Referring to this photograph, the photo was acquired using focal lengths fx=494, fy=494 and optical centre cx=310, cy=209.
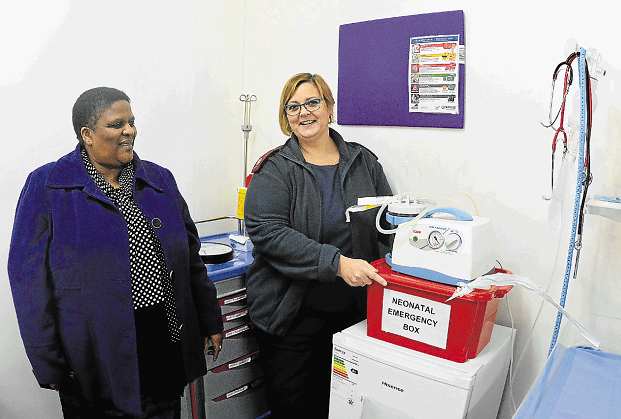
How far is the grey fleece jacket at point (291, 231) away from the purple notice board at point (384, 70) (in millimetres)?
344

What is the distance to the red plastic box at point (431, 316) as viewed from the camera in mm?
1496

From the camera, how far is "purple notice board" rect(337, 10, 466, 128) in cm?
200

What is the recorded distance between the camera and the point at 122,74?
2.09 metres

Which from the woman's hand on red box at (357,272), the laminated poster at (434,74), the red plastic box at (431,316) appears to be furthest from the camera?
the laminated poster at (434,74)

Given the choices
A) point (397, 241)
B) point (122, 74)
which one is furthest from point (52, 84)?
point (397, 241)

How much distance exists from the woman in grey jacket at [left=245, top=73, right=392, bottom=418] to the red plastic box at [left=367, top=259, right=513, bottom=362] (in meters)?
0.17

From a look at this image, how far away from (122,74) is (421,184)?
4.46 feet

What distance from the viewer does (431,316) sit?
1.55m

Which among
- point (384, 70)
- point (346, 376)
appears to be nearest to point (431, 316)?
point (346, 376)

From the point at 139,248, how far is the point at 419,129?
4.15 feet

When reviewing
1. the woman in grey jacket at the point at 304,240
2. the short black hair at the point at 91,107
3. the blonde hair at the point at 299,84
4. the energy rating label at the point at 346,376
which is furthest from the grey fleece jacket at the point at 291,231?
the short black hair at the point at 91,107

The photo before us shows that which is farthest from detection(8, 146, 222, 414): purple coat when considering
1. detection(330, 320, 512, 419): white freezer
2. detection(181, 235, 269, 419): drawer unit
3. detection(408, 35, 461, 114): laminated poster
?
detection(408, 35, 461, 114): laminated poster

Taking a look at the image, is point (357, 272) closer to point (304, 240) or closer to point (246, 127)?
point (304, 240)

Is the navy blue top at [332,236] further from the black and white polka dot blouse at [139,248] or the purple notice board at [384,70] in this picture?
the black and white polka dot blouse at [139,248]
